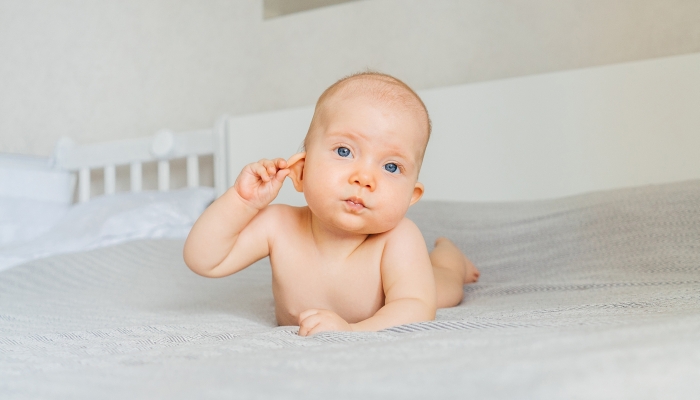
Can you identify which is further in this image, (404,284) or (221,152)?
(221,152)

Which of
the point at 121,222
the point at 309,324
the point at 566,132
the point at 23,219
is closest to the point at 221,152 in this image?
the point at 121,222

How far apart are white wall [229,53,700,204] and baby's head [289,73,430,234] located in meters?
0.84

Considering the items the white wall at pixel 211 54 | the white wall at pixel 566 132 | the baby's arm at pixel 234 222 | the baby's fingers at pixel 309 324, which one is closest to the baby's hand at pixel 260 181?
the baby's arm at pixel 234 222

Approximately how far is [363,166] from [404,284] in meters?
0.16

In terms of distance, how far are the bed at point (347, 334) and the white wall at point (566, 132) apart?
0.02 m

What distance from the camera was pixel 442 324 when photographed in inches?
22.9

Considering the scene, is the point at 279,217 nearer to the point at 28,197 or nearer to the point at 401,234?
the point at 401,234

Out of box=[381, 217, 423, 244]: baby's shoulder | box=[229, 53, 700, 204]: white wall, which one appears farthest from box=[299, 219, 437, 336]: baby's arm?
box=[229, 53, 700, 204]: white wall

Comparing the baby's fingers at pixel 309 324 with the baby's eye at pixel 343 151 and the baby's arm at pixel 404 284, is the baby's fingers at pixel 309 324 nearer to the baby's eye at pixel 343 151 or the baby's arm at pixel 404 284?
the baby's arm at pixel 404 284

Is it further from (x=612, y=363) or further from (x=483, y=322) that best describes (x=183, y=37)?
(x=612, y=363)

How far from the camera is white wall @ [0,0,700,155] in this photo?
1745 mm

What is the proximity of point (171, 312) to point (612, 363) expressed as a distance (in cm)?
72

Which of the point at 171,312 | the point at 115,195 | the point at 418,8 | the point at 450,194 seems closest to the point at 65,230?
the point at 115,195

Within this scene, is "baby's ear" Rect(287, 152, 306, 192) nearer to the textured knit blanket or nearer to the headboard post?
the textured knit blanket
